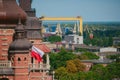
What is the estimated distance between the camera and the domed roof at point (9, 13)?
4847 cm

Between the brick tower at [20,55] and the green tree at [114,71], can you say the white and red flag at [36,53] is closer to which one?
the brick tower at [20,55]

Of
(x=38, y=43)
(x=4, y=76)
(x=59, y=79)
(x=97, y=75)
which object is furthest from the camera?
(x=97, y=75)

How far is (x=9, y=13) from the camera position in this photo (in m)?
48.7

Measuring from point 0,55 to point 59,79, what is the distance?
45.5 meters

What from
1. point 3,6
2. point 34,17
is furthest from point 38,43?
point 3,6

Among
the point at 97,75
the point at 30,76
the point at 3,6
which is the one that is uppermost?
the point at 3,6

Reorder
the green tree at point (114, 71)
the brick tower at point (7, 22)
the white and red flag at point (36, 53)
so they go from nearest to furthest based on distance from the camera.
Result: 1. the brick tower at point (7, 22)
2. the white and red flag at point (36, 53)
3. the green tree at point (114, 71)

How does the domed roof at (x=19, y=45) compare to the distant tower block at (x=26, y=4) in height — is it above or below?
below

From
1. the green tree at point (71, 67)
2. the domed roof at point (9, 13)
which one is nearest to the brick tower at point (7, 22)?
the domed roof at point (9, 13)

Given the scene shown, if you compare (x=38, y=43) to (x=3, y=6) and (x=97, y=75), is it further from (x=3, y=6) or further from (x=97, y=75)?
(x=97, y=75)

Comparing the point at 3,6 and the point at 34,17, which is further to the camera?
the point at 34,17

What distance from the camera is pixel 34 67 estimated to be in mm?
52031

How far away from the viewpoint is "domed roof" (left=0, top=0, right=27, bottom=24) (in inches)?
1908

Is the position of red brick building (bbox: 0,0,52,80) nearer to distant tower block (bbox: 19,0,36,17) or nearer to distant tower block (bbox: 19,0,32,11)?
distant tower block (bbox: 19,0,36,17)
